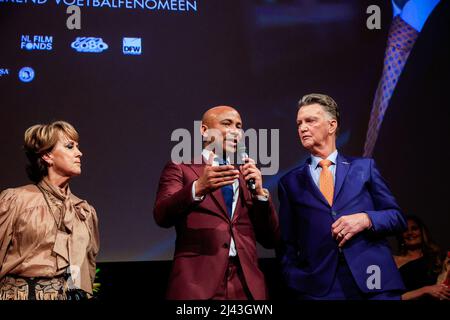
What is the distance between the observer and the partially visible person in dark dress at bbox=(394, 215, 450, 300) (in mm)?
4223

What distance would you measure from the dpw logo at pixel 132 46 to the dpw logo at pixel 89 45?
0.13m

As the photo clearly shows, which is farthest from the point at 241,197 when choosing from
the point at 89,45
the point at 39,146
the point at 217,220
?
the point at 89,45

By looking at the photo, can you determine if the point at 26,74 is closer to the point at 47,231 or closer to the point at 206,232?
the point at 47,231

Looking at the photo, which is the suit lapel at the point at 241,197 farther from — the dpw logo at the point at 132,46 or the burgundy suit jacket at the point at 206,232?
the dpw logo at the point at 132,46

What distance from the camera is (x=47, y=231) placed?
2846 mm

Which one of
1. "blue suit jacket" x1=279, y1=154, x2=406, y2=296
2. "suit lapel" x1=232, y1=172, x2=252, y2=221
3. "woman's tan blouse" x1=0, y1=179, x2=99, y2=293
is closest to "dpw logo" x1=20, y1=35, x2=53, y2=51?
"woman's tan blouse" x1=0, y1=179, x2=99, y2=293

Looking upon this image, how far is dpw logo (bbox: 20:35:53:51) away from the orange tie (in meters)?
2.13

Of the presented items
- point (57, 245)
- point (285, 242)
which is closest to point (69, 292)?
point (57, 245)

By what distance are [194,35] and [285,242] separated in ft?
6.18

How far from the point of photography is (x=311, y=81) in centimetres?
432

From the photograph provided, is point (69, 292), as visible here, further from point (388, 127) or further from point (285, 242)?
point (388, 127)

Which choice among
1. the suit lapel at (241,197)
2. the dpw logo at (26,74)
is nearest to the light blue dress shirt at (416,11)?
the suit lapel at (241,197)

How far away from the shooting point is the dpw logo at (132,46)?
13.6 ft

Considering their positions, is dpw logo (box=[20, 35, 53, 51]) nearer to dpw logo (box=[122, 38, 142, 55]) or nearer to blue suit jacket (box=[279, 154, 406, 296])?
dpw logo (box=[122, 38, 142, 55])
